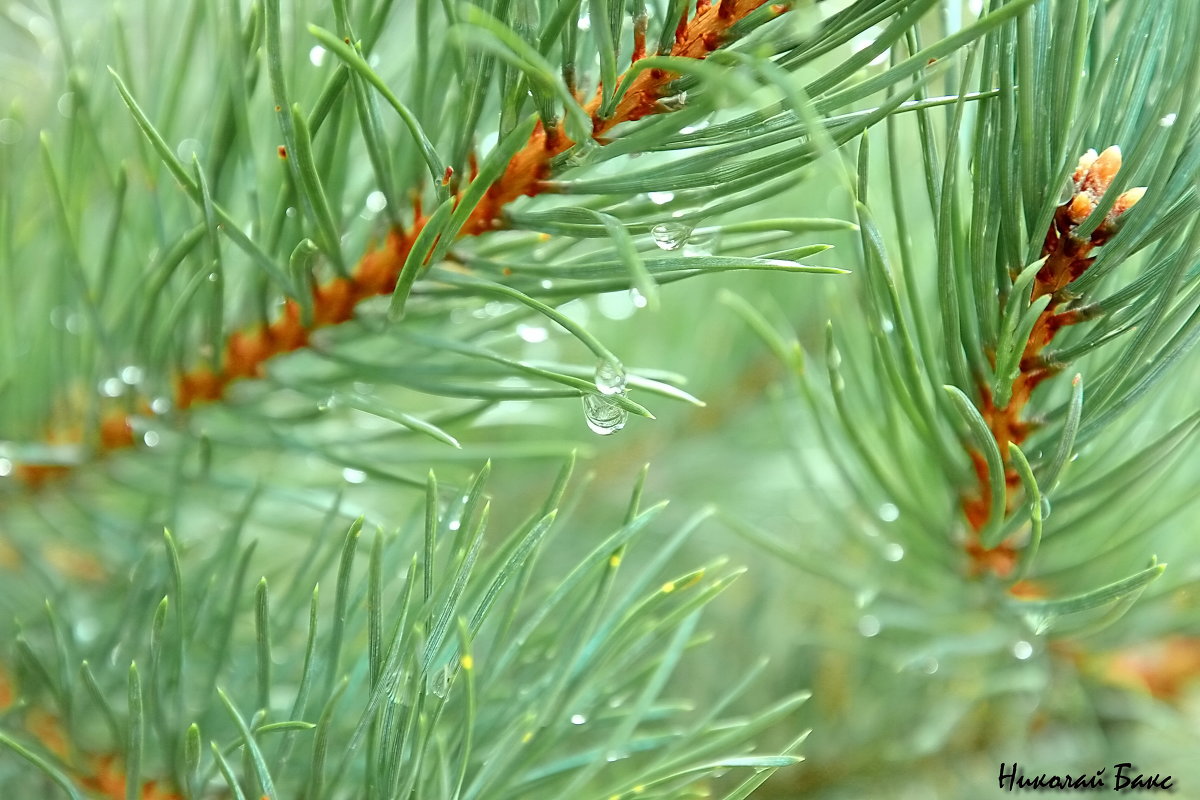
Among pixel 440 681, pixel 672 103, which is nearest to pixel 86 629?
pixel 440 681

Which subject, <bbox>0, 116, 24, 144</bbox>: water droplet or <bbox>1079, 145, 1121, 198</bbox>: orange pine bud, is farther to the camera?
<bbox>0, 116, 24, 144</bbox>: water droplet

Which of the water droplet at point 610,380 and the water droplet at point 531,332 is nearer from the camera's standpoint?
the water droplet at point 610,380

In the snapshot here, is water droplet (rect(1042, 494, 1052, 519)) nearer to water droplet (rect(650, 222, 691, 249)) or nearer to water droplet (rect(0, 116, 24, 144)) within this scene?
water droplet (rect(650, 222, 691, 249))

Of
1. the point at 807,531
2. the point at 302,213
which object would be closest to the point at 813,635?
the point at 807,531

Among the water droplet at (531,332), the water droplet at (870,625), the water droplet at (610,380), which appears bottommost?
the water droplet at (610,380)

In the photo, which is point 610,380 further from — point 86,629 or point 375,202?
point 86,629

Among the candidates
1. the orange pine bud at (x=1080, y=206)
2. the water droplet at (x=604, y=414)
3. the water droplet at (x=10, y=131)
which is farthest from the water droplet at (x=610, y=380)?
the water droplet at (x=10, y=131)

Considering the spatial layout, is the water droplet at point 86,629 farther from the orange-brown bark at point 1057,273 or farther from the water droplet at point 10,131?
the orange-brown bark at point 1057,273

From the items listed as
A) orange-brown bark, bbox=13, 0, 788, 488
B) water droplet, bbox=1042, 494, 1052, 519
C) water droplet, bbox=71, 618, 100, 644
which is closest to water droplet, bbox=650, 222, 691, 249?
orange-brown bark, bbox=13, 0, 788, 488
